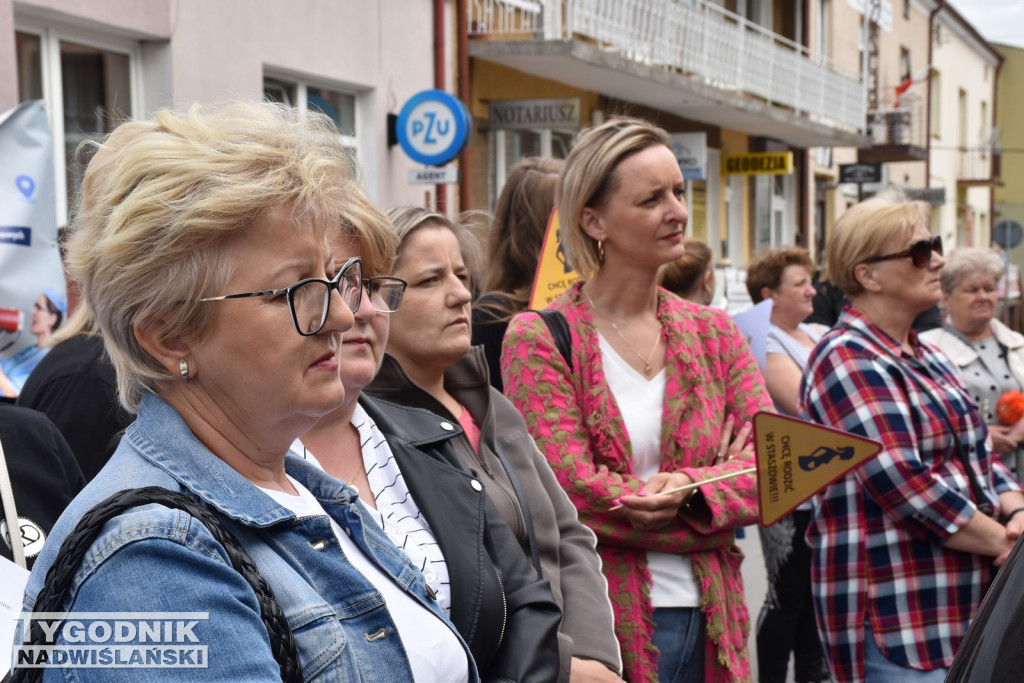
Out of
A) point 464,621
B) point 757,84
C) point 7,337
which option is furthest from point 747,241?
point 464,621

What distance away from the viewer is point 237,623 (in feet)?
4.48

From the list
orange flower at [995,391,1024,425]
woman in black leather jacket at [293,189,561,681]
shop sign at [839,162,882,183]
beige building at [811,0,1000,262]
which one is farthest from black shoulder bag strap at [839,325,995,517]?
shop sign at [839,162,882,183]

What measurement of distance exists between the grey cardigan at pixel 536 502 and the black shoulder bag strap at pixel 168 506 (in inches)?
41.4

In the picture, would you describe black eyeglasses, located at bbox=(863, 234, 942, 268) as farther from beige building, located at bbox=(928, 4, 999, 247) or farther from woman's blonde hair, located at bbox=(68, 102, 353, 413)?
beige building, located at bbox=(928, 4, 999, 247)

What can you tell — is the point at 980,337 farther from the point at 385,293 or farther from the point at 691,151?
the point at 691,151

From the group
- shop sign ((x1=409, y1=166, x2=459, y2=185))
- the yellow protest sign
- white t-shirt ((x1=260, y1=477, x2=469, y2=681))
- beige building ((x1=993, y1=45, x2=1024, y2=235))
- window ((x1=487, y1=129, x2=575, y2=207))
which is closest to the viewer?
white t-shirt ((x1=260, y1=477, x2=469, y2=681))

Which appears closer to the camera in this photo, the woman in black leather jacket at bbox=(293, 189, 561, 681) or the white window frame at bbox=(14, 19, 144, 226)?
the woman in black leather jacket at bbox=(293, 189, 561, 681)

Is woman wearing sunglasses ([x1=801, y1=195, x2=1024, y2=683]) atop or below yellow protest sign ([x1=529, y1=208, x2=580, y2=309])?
below

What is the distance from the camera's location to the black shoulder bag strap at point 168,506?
1325 mm

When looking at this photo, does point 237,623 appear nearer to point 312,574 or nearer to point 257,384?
point 312,574

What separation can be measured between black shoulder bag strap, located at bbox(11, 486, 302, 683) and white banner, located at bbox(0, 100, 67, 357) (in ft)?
9.84

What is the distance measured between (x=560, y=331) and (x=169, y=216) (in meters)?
1.70

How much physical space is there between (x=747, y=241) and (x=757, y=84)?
4167 millimetres

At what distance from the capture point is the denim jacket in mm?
1325
